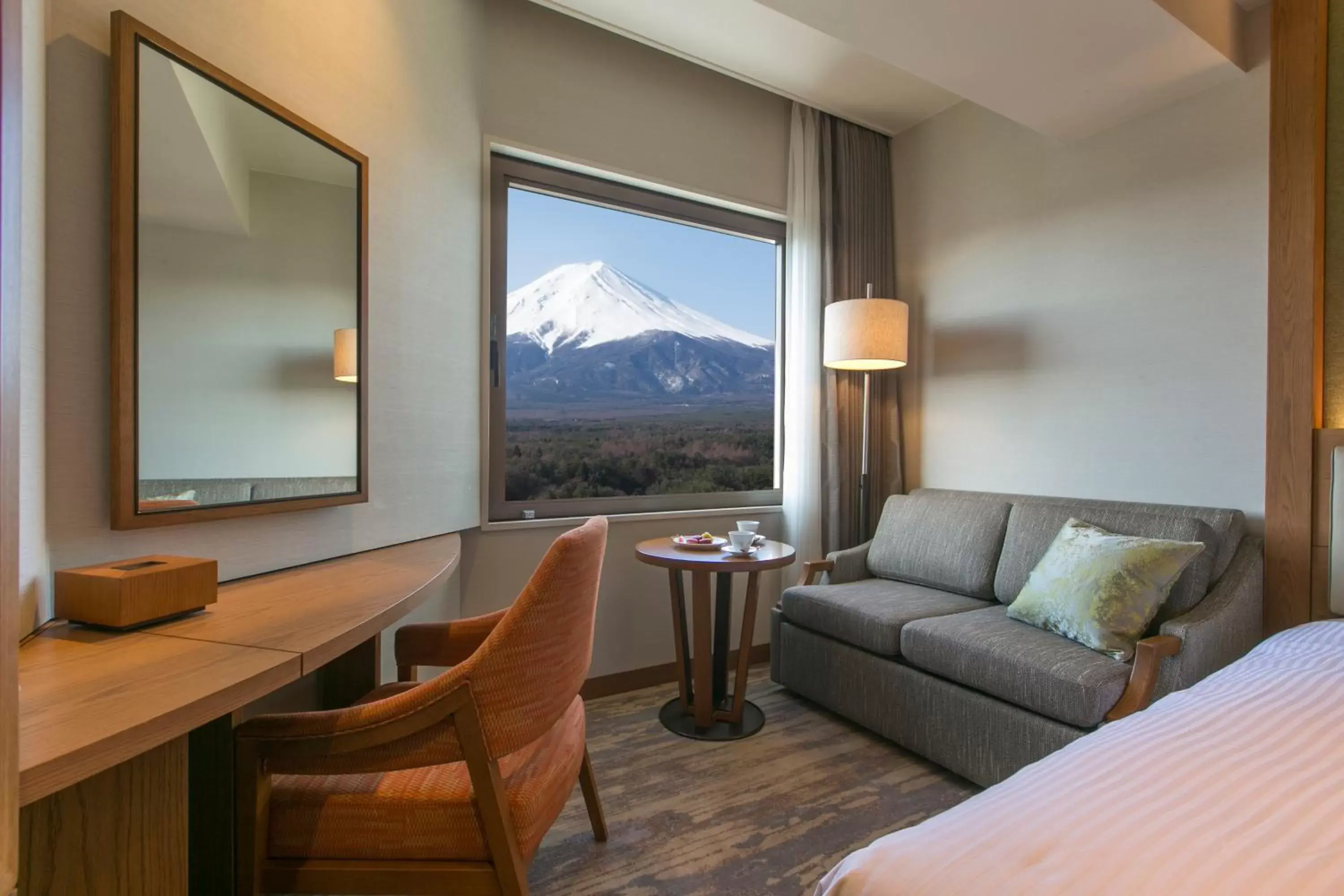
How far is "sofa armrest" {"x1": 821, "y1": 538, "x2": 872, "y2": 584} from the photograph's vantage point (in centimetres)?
297

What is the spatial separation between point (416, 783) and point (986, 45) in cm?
269

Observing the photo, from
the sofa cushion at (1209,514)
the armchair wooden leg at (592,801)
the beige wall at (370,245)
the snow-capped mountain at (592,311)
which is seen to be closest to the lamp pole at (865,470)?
the sofa cushion at (1209,514)

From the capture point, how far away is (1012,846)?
0.73 meters

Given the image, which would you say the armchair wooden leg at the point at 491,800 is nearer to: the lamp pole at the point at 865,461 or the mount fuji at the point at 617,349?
the mount fuji at the point at 617,349

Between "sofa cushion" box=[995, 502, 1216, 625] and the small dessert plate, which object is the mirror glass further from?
"sofa cushion" box=[995, 502, 1216, 625]

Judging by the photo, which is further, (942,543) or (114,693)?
(942,543)

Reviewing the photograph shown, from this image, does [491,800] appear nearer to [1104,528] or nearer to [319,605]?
[319,605]

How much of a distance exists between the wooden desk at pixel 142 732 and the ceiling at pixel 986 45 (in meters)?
2.14

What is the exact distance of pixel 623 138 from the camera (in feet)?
9.36

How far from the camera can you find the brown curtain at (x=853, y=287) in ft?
10.8

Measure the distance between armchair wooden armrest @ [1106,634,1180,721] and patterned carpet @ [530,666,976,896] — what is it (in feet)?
1.77

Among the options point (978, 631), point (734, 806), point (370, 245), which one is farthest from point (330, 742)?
point (978, 631)

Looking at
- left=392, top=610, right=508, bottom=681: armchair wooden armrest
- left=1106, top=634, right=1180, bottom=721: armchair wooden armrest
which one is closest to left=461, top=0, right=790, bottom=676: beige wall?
left=392, top=610, right=508, bottom=681: armchair wooden armrest

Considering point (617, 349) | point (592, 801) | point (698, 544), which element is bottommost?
point (592, 801)
